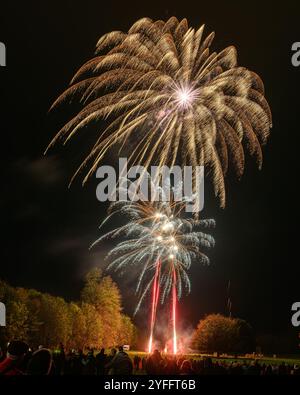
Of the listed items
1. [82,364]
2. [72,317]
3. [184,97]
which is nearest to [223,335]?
[72,317]

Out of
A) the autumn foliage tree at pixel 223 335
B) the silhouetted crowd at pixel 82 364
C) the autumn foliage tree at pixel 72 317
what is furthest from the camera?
the autumn foliage tree at pixel 223 335

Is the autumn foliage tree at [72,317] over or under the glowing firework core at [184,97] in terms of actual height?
under

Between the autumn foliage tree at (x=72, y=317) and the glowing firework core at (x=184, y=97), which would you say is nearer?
the glowing firework core at (x=184, y=97)

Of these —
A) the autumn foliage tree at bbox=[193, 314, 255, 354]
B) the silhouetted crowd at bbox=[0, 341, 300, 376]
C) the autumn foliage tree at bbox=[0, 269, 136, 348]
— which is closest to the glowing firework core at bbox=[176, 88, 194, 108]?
the silhouetted crowd at bbox=[0, 341, 300, 376]

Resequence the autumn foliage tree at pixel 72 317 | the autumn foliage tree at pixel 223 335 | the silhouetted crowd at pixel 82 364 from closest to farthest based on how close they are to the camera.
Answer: the silhouetted crowd at pixel 82 364 < the autumn foliage tree at pixel 72 317 < the autumn foliage tree at pixel 223 335

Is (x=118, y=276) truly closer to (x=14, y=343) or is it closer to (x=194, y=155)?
(x=194, y=155)

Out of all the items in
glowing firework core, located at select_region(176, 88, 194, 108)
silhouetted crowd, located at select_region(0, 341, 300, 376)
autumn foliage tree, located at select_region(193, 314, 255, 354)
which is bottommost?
silhouetted crowd, located at select_region(0, 341, 300, 376)

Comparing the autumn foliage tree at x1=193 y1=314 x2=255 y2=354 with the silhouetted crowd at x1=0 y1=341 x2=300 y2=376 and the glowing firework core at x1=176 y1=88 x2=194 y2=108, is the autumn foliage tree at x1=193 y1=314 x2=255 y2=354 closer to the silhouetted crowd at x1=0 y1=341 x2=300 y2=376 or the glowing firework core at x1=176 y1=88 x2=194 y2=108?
the glowing firework core at x1=176 y1=88 x2=194 y2=108

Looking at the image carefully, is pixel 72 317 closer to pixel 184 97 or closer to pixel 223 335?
pixel 223 335

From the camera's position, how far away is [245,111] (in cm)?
2456

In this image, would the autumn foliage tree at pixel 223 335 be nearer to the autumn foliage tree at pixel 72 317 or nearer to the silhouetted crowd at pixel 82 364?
the autumn foliage tree at pixel 72 317

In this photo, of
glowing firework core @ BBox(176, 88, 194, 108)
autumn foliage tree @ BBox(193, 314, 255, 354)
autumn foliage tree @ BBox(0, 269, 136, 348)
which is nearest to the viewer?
glowing firework core @ BBox(176, 88, 194, 108)

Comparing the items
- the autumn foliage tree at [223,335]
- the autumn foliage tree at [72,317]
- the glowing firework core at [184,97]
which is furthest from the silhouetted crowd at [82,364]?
the autumn foliage tree at [223,335]
